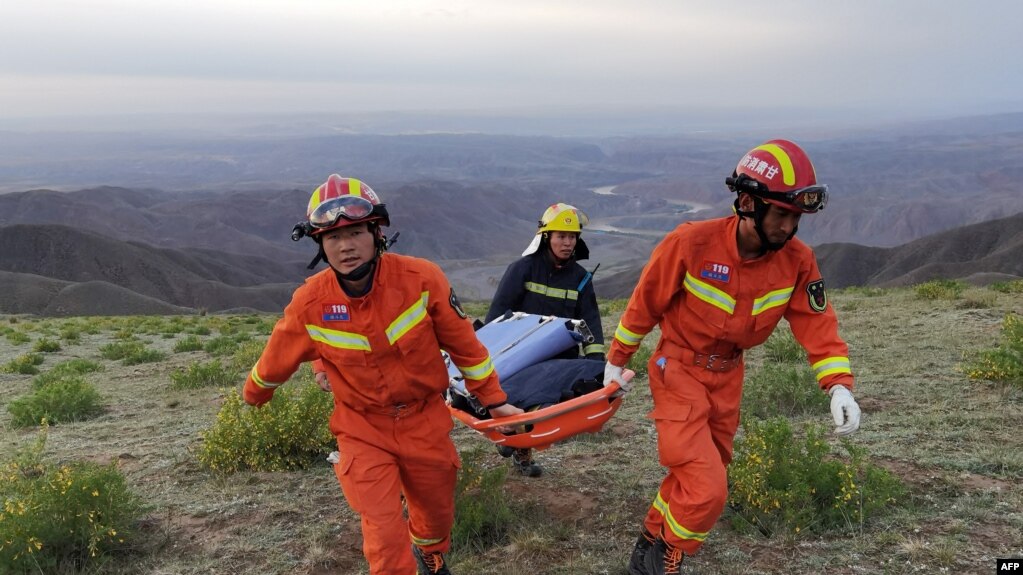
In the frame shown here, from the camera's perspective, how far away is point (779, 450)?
5.00 m

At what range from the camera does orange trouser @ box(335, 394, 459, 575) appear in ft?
12.5

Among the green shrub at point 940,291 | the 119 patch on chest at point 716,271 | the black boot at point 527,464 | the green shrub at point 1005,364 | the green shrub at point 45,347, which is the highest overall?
the 119 patch on chest at point 716,271

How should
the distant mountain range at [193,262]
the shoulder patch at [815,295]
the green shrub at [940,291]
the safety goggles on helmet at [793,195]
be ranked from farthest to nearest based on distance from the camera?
1. the distant mountain range at [193,262]
2. the green shrub at [940,291]
3. the shoulder patch at [815,295]
4. the safety goggles on helmet at [793,195]

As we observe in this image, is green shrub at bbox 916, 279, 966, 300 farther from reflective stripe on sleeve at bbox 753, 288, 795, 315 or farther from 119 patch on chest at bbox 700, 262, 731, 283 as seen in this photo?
119 patch on chest at bbox 700, 262, 731, 283

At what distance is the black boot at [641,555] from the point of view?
4.28 m

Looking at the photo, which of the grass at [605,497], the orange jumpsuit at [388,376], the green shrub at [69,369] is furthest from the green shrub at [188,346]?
the orange jumpsuit at [388,376]

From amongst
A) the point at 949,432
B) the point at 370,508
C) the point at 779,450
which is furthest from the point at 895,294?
the point at 370,508

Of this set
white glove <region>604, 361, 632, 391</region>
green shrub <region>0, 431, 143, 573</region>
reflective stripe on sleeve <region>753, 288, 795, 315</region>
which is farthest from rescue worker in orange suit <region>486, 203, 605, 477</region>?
green shrub <region>0, 431, 143, 573</region>

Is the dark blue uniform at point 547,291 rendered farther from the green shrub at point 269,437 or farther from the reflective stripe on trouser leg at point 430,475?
the reflective stripe on trouser leg at point 430,475

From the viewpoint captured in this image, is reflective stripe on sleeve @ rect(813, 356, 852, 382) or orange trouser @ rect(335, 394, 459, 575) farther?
reflective stripe on sleeve @ rect(813, 356, 852, 382)

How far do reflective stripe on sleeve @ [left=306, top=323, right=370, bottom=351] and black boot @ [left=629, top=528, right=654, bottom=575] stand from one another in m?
2.05

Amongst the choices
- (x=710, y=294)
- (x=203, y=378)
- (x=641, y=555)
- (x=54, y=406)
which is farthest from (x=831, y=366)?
(x=203, y=378)

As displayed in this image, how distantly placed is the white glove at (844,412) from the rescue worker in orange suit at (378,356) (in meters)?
1.94

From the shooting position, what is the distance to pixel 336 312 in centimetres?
390
